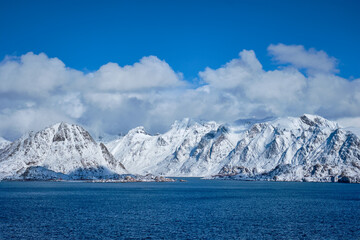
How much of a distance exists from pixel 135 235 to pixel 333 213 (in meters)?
58.4

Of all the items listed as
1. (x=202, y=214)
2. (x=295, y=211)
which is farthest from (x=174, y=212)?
(x=295, y=211)

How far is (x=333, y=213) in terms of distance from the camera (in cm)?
10738

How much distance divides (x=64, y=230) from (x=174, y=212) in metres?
36.4

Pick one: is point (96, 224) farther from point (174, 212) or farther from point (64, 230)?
point (174, 212)

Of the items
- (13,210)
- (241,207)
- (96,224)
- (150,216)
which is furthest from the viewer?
(241,207)

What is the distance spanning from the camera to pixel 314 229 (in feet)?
266

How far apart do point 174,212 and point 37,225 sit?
121 feet

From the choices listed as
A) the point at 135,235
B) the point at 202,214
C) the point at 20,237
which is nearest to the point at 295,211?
the point at 202,214

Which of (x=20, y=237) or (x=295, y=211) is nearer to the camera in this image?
(x=20, y=237)

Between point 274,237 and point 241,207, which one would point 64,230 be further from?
point 241,207

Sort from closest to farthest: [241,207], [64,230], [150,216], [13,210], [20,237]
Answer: [20,237], [64,230], [150,216], [13,210], [241,207]

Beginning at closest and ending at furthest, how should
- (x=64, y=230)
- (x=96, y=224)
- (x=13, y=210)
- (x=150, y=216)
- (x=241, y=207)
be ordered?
(x=64, y=230)
(x=96, y=224)
(x=150, y=216)
(x=13, y=210)
(x=241, y=207)

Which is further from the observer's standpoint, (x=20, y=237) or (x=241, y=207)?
(x=241, y=207)

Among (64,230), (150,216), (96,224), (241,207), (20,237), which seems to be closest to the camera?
(20,237)
